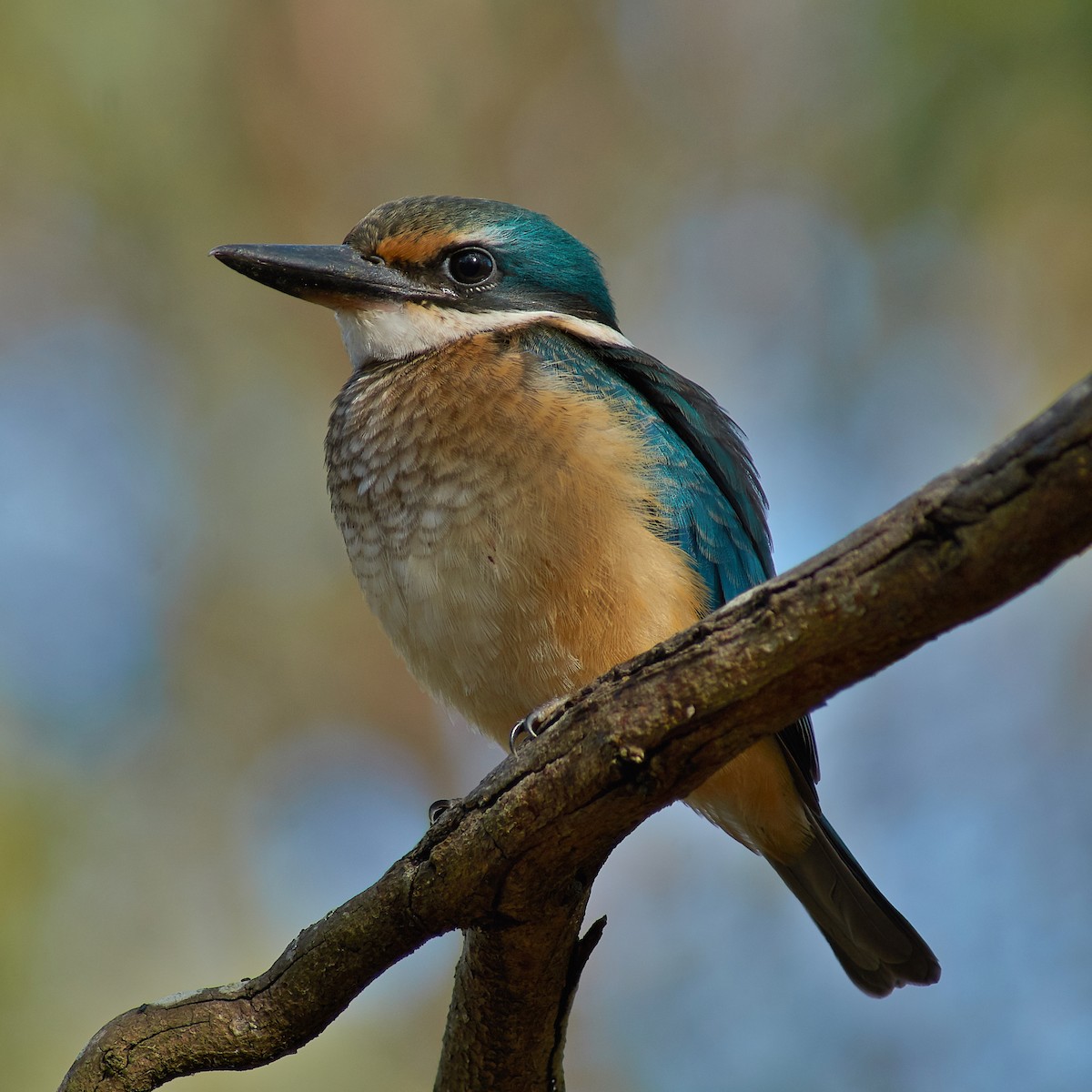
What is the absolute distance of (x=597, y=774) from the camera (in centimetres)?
232

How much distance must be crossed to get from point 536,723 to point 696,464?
1.07 meters

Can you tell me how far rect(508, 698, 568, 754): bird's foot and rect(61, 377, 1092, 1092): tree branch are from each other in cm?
20

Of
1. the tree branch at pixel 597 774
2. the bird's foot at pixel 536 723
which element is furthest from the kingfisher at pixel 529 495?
the tree branch at pixel 597 774

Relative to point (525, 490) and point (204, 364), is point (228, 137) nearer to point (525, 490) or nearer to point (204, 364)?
point (204, 364)

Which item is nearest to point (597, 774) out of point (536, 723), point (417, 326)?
point (536, 723)

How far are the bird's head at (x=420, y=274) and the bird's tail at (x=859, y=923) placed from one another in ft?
5.48

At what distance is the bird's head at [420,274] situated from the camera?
405 cm

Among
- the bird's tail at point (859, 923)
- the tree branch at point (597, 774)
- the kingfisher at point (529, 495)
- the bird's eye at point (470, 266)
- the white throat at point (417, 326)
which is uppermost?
the bird's eye at point (470, 266)

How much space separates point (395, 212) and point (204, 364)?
10.9ft

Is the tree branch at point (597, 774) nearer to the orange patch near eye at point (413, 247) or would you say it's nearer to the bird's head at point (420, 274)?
the bird's head at point (420, 274)

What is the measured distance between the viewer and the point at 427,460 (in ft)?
11.4

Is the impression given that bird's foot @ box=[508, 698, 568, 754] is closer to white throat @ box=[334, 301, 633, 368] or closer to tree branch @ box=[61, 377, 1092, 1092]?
tree branch @ box=[61, 377, 1092, 1092]

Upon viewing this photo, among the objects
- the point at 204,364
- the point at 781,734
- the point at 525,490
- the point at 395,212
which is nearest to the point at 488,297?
the point at 395,212

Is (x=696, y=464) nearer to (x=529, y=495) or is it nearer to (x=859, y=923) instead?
(x=529, y=495)
